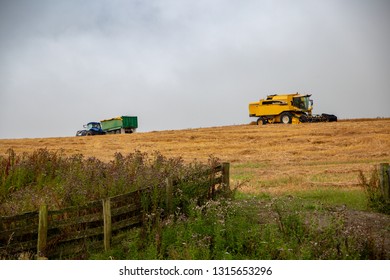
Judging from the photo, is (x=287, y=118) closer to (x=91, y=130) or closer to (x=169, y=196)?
(x=91, y=130)

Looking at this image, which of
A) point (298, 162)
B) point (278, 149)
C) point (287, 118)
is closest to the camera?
point (298, 162)

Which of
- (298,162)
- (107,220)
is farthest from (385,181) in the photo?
(298,162)

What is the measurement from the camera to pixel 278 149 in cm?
2506

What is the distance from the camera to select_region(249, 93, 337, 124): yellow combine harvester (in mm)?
35312

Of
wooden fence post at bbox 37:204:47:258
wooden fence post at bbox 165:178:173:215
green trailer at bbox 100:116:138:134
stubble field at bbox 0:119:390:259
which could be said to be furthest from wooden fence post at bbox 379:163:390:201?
green trailer at bbox 100:116:138:134

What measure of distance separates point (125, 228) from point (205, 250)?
188 centimetres

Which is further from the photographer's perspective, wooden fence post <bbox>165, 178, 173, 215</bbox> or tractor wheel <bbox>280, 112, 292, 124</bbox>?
tractor wheel <bbox>280, 112, 292, 124</bbox>

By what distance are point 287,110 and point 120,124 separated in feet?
51.4

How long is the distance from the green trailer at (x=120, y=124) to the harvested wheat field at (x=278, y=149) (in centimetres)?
818

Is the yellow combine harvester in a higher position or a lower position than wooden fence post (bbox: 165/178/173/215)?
higher

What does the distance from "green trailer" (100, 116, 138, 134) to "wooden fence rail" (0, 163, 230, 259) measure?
117 ft

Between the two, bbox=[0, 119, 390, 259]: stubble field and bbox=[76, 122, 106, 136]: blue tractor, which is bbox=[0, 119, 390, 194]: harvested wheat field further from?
bbox=[76, 122, 106, 136]: blue tractor
